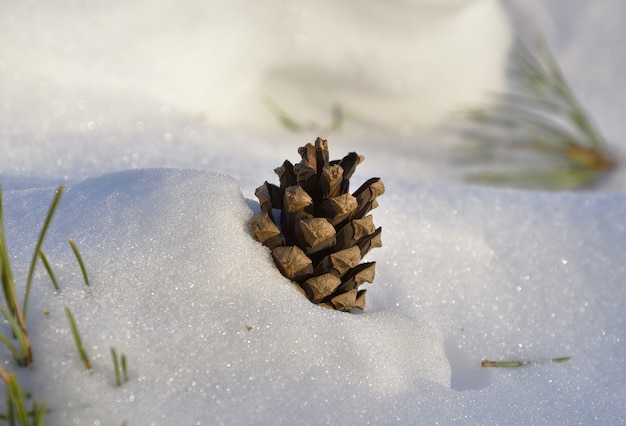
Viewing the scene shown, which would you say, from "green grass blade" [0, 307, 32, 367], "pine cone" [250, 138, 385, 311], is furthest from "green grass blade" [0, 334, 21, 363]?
"pine cone" [250, 138, 385, 311]

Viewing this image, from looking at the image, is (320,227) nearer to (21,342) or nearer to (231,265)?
(231,265)

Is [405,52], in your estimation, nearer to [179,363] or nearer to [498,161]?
[498,161]

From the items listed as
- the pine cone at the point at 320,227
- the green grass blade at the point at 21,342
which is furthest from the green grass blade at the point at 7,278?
the pine cone at the point at 320,227

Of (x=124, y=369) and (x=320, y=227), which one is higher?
(x=320, y=227)

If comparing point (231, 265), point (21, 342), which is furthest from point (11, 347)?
point (231, 265)

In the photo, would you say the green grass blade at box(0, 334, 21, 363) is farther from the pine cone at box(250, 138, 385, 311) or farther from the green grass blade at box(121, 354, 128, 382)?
the pine cone at box(250, 138, 385, 311)
